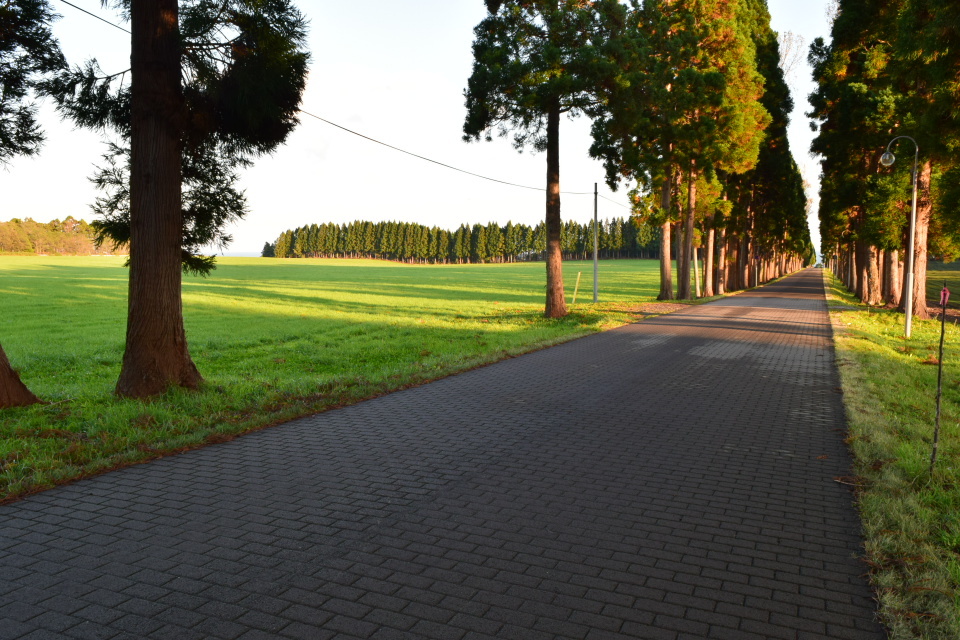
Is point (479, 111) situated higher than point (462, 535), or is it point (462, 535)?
point (479, 111)

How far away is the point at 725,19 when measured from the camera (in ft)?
92.8

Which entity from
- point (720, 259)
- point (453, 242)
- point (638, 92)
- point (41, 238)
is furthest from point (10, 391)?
point (453, 242)

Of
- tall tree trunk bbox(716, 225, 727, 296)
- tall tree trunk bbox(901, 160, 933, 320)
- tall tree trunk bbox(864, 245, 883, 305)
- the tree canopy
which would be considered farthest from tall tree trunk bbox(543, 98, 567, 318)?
tall tree trunk bbox(716, 225, 727, 296)

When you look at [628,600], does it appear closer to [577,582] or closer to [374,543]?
[577,582]

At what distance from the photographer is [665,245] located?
3192 cm

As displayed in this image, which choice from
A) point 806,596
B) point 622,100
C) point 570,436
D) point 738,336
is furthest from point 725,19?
point 806,596

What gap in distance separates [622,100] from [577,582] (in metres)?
17.9

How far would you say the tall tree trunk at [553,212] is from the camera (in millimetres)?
20969

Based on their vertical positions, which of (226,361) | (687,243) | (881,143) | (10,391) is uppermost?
(881,143)

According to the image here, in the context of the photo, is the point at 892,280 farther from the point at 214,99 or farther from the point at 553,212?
the point at 214,99

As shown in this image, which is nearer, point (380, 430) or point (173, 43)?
point (380, 430)

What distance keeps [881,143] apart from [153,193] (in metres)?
24.3

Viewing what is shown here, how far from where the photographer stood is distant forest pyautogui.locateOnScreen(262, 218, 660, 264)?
534ft

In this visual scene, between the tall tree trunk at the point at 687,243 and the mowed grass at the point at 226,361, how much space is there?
16.3ft
